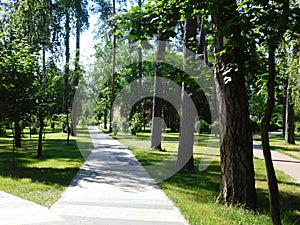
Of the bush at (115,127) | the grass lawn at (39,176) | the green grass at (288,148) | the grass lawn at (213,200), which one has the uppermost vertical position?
the bush at (115,127)

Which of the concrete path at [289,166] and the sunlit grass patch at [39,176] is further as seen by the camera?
the concrete path at [289,166]

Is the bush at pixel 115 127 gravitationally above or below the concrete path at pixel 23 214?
Answer: above

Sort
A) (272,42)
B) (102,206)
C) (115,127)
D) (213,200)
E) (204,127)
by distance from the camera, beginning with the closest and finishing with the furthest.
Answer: (272,42) < (102,206) < (213,200) < (115,127) < (204,127)

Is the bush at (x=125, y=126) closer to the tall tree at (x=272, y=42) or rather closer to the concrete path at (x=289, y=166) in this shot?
the concrete path at (x=289, y=166)

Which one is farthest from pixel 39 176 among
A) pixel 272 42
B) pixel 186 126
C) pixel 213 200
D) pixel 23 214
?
pixel 272 42

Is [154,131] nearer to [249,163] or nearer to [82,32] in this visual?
[249,163]

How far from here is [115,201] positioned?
6.42m

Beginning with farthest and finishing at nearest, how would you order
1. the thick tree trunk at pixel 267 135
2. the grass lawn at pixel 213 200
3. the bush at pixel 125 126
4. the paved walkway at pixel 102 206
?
the bush at pixel 125 126
the grass lawn at pixel 213 200
the paved walkway at pixel 102 206
the thick tree trunk at pixel 267 135

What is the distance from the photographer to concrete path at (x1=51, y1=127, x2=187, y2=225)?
205 inches

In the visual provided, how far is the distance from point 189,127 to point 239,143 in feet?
14.6

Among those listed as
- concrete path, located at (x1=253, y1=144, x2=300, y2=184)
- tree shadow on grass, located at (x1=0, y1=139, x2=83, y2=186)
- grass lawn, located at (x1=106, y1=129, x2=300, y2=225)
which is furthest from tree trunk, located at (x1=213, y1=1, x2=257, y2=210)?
tree shadow on grass, located at (x1=0, y1=139, x2=83, y2=186)

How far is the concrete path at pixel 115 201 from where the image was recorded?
521 centimetres

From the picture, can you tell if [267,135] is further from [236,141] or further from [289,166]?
[289,166]

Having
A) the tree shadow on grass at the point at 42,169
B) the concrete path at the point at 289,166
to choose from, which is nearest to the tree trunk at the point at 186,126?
the concrete path at the point at 289,166
